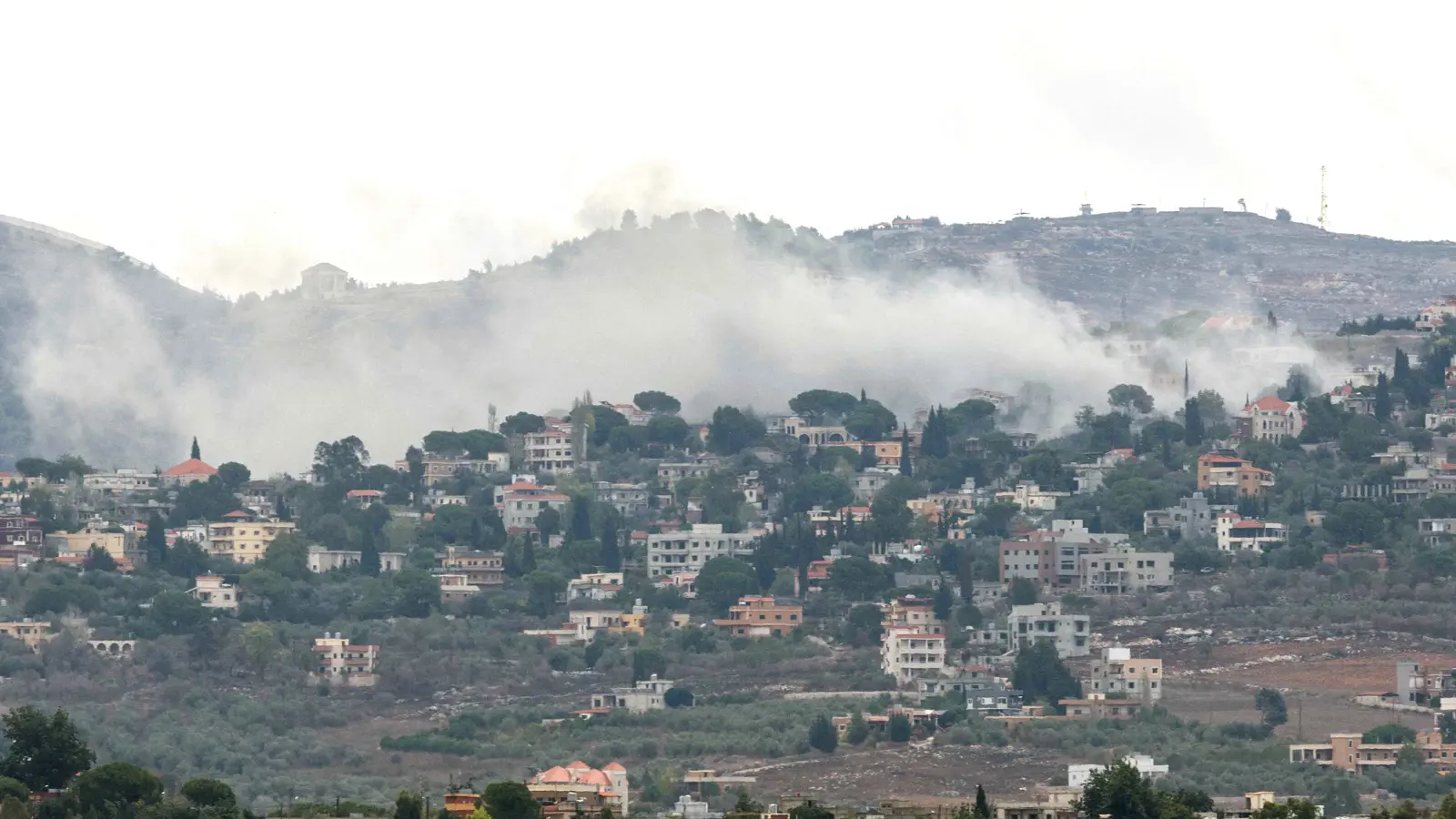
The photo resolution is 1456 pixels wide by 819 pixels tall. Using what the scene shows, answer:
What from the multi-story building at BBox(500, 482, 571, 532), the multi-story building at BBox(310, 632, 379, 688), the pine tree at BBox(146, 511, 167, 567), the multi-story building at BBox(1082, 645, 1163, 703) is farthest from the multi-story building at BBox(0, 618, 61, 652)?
the multi-story building at BBox(1082, 645, 1163, 703)

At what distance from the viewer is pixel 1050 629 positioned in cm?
12444

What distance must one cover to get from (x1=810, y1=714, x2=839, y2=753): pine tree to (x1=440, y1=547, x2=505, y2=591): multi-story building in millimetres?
26439

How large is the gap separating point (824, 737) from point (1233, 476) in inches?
1336

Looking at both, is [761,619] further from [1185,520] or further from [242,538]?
[242,538]

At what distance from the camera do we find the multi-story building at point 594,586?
134500 mm

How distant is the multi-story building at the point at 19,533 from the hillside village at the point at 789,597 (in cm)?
25

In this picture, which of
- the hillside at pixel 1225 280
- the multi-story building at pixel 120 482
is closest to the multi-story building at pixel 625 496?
the multi-story building at pixel 120 482

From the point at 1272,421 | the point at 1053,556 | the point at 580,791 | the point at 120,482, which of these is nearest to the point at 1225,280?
the point at 1272,421

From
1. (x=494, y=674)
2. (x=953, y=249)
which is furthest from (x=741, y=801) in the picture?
(x=953, y=249)

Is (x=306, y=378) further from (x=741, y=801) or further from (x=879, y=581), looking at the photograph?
(x=741, y=801)

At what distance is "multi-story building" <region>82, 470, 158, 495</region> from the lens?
14862 centimetres

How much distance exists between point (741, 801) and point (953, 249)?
346 feet

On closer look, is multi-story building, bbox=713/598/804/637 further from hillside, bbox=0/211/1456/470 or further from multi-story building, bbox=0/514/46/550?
hillside, bbox=0/211/1456/470

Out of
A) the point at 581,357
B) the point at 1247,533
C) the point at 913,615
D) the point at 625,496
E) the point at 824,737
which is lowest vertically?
the point at 824,737
